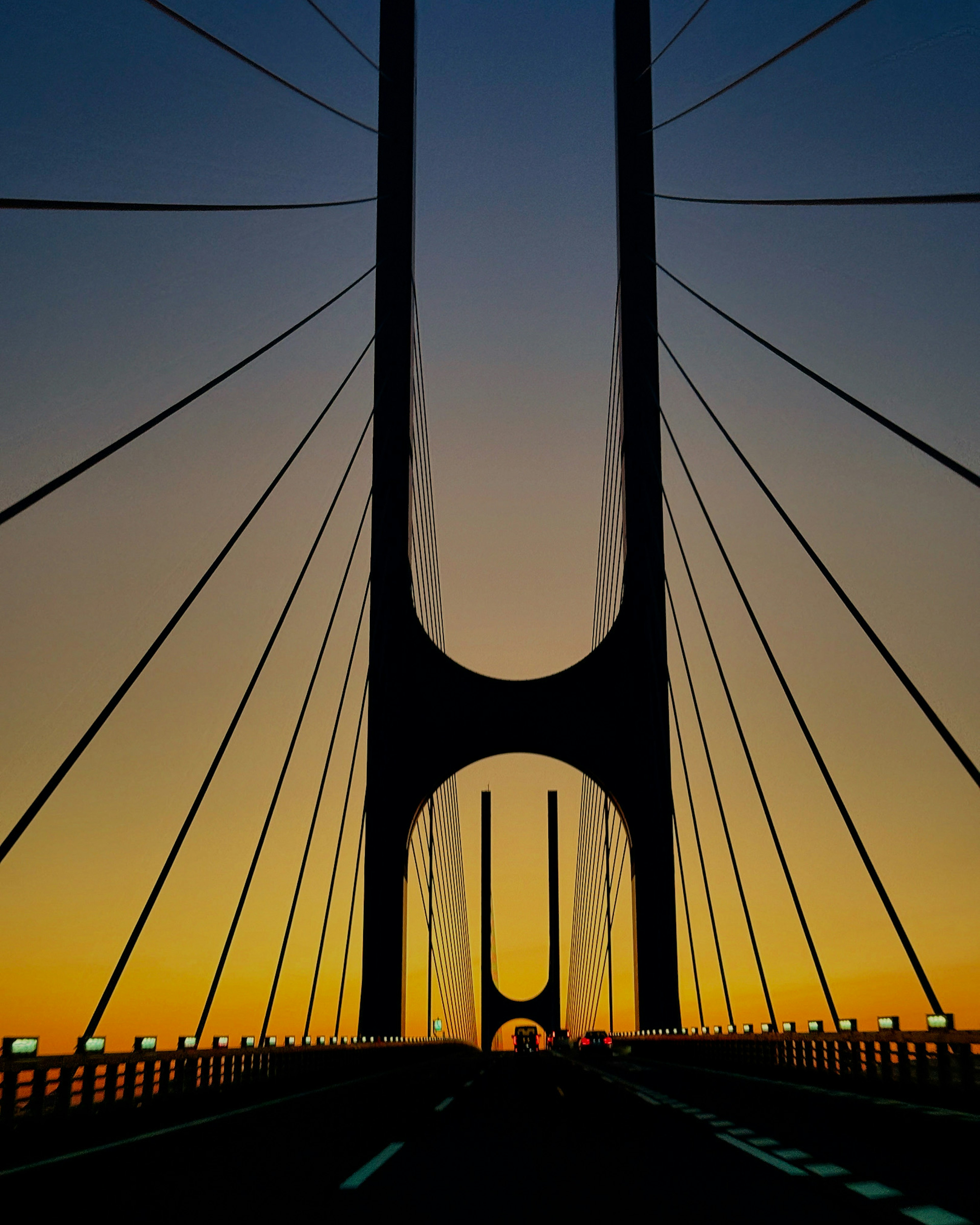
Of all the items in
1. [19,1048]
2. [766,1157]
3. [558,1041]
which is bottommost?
[766,1157]

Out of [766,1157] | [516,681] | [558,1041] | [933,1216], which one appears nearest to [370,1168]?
[766,1157]

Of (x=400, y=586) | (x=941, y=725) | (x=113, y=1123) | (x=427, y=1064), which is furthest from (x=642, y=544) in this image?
(x=113, y=1123)

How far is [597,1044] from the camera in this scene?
35594mm

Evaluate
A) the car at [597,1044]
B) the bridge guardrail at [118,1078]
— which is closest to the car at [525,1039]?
the car at [597,1044]

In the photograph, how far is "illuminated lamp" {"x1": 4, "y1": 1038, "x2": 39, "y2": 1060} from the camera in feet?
28.9

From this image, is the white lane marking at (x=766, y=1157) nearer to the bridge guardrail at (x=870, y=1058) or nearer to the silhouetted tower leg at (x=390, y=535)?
the bridge guardrail at (x=870, y=1058)

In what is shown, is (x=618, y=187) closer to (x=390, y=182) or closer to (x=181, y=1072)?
(x=390, y=182)

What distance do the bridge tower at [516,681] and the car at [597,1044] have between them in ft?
10.6

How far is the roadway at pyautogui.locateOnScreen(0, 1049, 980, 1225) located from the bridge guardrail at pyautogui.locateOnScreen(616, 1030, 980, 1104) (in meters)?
0.57

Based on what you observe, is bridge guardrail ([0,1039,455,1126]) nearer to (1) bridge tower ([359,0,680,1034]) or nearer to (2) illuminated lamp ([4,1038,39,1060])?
(2) illuminated lamp ([4,1038,39,1060])

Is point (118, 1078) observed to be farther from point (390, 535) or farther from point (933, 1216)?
point (390, 535)

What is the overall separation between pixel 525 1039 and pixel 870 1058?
77331 millimetres

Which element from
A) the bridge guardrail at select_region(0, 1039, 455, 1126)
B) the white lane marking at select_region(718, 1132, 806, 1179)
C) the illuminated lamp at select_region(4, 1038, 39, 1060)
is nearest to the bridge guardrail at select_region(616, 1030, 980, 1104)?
the white lane marking at select_region(718, 1132, 806, 1179)

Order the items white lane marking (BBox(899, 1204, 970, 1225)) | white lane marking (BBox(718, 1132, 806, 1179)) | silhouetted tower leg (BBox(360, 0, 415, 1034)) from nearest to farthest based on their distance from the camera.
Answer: white lane marking (BBox(899, 1204, 970, 1225)), white lane marking (BBox(718, 1132, 806, 1179)), silhouetted tower leg (BBox(360, 0, 415, 1034))
